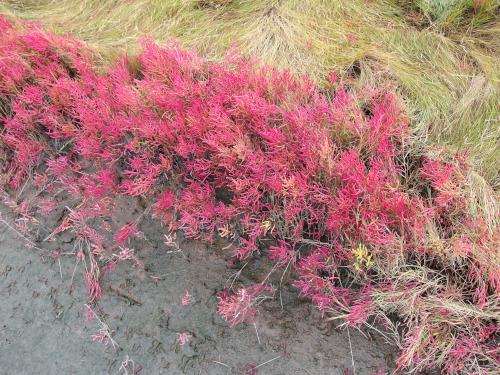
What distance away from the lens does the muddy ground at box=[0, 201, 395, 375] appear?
2.23 metres

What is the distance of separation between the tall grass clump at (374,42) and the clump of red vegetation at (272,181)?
0.28 metres

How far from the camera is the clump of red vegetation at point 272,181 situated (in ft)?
7.19

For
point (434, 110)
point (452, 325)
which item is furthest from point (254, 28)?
point (452, 325)

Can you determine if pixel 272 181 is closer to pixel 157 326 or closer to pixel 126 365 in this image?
pixel 157 326

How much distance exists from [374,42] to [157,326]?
275 cm

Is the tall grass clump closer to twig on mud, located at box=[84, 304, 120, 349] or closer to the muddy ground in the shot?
the muddy ground

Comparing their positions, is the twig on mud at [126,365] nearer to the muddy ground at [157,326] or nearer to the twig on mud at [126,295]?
the muddy ground at [157,326]

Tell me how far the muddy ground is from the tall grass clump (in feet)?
5.10

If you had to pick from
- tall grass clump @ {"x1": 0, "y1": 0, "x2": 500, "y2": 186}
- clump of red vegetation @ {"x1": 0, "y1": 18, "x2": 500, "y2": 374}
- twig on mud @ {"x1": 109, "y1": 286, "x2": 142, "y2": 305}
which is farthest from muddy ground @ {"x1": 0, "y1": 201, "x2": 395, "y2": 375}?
tall grass clump @ {"x1": 0, "y1": 0, "x2": 500, "y2": 186}

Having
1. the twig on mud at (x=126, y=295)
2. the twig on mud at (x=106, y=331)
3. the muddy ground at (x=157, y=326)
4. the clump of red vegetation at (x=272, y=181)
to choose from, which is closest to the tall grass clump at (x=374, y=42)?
the clump of red vegetation at (x=272, y=181)

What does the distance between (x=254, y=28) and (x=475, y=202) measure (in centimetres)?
234

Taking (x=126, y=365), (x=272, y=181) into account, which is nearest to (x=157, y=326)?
(x=126, y=365)

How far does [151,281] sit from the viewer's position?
2.54 metres

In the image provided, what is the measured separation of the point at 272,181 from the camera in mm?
2414
